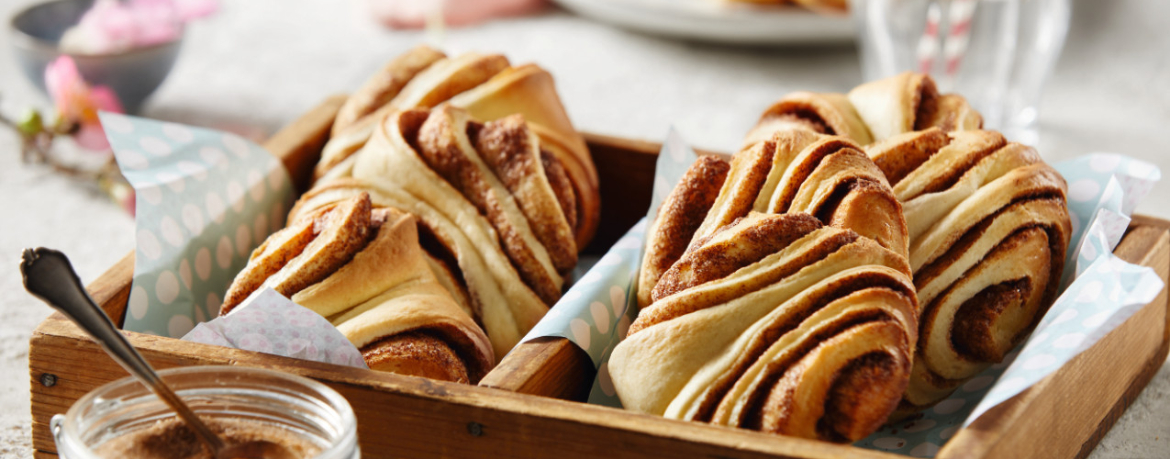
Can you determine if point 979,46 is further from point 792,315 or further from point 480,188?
point 792,315

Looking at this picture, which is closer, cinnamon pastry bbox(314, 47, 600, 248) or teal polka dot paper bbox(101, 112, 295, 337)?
teal polka dot paper bbox(101, 112, 295, 337)

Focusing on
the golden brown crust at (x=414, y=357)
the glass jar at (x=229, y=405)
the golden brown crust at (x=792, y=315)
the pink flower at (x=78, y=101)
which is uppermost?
the golden brown crust at (x=792, y=315)

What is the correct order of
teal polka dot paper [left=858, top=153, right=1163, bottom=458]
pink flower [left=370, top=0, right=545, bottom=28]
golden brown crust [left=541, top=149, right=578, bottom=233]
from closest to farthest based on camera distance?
teal polka dot paper [left=858, top=153, right=1163, bottom=458] → golden brown crust [left=541, top=149, right=578, bottom=233] → pink flower [left=370, top=0, right=545, bottom=28]

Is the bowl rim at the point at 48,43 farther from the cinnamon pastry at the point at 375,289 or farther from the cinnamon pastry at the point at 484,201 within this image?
the cinnamon pastry at the point at 375,289

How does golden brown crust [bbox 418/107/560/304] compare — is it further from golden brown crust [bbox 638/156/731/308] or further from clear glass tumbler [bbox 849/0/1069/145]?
clear glass tumbler [bbox 849/0/1069/145]

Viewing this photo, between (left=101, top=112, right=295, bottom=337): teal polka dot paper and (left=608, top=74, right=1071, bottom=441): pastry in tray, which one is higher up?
(left=608, top=74, right=1071, bottom=441): pastry in tray

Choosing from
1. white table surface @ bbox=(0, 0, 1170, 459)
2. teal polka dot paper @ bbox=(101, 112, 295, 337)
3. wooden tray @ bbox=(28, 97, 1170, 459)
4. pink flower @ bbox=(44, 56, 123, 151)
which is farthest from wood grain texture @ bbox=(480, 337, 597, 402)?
pink flower @ bbox=(44, 56, 123, 151)

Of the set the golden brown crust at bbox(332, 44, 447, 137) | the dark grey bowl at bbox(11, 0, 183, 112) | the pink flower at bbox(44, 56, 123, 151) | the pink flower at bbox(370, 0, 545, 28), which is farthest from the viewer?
the pink flower at bbox(370, 0, 545, 28)

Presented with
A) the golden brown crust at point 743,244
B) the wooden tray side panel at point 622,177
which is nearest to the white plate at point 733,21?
the wooden tray side panel at point 622,177
